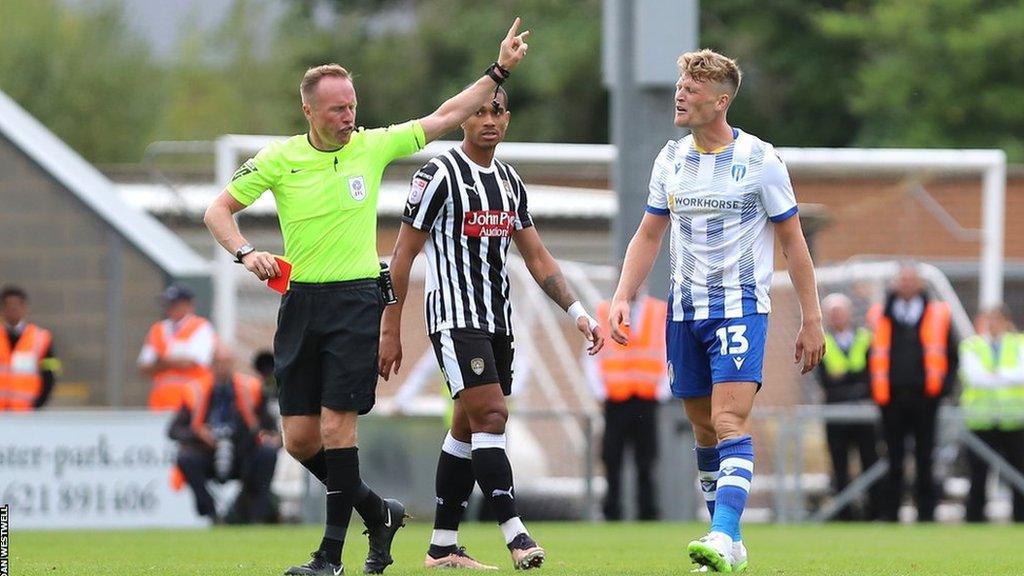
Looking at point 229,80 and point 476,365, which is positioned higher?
point 229,80

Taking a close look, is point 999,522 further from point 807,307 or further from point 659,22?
point 807,307

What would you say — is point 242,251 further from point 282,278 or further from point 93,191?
point 93,191

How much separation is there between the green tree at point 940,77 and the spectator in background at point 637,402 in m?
19.8

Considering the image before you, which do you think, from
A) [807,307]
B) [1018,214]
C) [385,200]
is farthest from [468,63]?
[807,307]

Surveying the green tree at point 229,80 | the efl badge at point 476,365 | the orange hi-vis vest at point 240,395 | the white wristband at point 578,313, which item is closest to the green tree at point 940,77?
the green tree at point 229,80

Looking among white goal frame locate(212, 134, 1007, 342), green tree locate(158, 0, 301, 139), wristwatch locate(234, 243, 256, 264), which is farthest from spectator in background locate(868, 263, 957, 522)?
green tree locate(158, 0, 301, 139)

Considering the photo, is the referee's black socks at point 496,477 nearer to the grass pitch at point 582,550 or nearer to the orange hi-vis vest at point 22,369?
the grass pitch at point 582,550

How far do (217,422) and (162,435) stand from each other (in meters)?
0.46

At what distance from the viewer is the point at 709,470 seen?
9359 millimetres

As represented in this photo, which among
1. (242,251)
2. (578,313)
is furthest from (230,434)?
(242,251)

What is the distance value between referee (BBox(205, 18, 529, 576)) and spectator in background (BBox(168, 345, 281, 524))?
309 inches

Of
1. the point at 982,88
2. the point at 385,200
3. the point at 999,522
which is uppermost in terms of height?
the point at 982,88

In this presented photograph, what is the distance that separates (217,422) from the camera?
54.5ft

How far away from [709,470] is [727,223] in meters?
1.23
